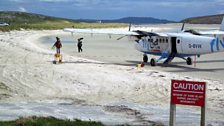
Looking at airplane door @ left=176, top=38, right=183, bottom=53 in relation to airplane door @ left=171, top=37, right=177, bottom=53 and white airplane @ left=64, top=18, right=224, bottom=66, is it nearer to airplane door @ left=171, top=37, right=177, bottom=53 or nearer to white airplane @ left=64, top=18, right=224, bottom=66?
white airplane @ left=64, top=18, right=224, bottom=66

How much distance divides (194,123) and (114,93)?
5972mm

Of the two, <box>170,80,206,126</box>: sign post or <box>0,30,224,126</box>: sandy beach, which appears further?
<box>0,30,224,126</box>: sandy beach

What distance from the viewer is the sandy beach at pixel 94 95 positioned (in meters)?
11.9

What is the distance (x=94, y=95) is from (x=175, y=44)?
1347 cm

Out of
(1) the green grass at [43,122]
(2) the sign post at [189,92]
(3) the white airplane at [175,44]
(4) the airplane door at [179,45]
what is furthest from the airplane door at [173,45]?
(2) the sign post at [189,92]

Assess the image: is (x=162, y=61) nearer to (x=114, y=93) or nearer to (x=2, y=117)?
(x=114, y=93)

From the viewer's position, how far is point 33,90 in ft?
53.9

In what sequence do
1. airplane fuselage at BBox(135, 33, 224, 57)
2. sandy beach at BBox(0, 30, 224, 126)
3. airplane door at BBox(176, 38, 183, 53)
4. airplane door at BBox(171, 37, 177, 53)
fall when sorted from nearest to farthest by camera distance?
sandy beach at BBox(0, 30, 224, 126) < airplane fuselage at BBox(135, 33, 224, 57) < airplane door at BBox(176, 38, 183, 53) < airplane door at BBox(171, 37, 177, 53)

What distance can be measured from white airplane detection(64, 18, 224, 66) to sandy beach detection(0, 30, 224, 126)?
5.58 m

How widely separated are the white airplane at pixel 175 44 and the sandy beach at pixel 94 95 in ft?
18.3

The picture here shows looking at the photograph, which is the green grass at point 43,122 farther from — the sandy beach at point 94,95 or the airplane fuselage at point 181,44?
the airplane fuselage at point 181,44

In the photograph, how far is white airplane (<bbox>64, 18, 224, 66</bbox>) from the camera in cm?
2685

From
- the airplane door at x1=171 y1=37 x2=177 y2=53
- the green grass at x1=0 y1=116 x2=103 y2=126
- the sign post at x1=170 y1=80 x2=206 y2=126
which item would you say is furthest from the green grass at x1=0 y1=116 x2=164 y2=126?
the airplane door at x1=171 y1=37 x2=177 y2=53

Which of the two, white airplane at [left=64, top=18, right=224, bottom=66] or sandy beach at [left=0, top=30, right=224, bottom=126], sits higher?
white airplane at [left=64, top=18, right=224, bottom=66]
